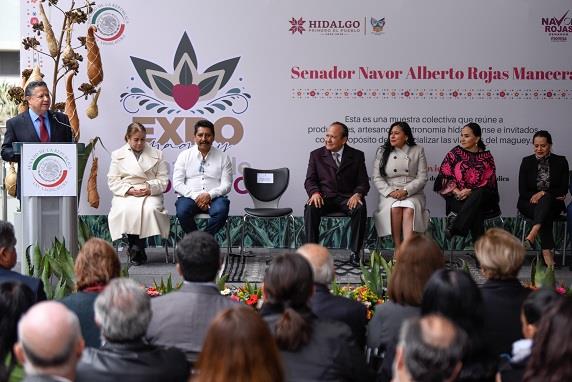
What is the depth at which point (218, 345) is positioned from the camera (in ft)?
6.18

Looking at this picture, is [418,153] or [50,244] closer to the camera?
[50,244]

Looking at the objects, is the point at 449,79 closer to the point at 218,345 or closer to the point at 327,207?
the point at 327,207

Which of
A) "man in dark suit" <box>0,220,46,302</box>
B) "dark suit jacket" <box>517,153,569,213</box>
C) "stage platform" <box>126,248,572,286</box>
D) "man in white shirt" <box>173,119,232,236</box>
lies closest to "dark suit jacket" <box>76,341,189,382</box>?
"man in dark suit" <box>0,220,46,302</box>

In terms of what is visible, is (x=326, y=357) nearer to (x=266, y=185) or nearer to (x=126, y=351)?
(x=126, y=351)

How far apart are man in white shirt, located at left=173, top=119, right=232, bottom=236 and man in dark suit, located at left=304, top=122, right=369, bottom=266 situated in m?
0.73

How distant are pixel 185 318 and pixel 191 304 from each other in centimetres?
6

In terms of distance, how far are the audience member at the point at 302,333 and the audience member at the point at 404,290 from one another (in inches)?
11.9

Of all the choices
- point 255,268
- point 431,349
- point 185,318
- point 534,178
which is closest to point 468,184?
point 534,178

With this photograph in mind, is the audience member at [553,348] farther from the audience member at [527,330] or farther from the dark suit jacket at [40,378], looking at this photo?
the dark suit jacket at [40,378]

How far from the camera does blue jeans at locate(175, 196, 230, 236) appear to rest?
691 cm

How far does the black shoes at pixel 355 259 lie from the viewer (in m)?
7.05

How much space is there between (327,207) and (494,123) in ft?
5.95

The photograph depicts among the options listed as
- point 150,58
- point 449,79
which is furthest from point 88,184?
point 449,79

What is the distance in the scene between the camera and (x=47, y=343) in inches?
77.7
